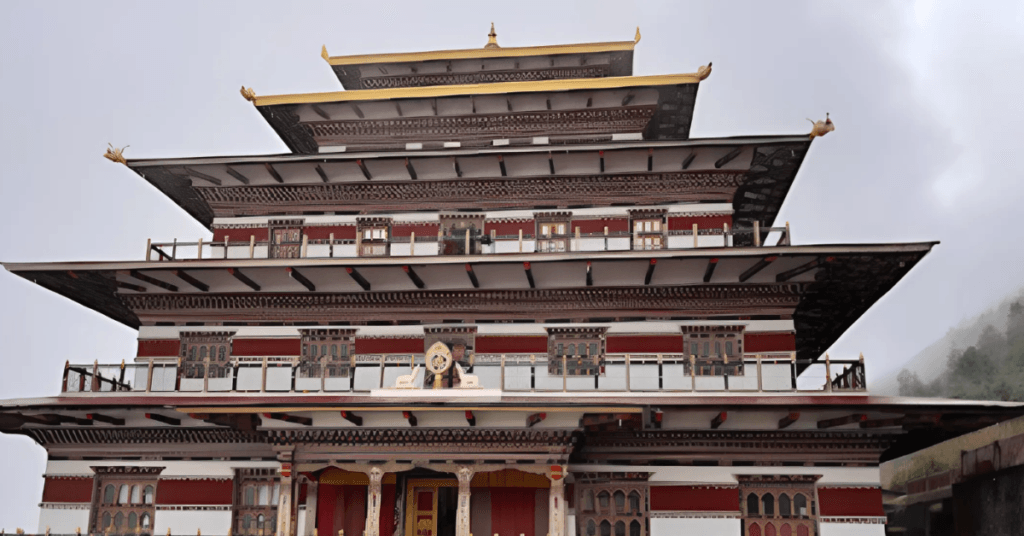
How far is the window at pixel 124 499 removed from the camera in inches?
862

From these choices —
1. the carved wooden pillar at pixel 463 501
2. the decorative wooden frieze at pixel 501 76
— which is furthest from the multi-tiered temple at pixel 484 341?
the decorative wooden frieze at pixel 501 76

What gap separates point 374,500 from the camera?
1930cm

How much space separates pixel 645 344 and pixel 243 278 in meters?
10.4

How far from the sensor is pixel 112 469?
72.8 feet

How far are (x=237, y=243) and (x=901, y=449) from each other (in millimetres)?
18282

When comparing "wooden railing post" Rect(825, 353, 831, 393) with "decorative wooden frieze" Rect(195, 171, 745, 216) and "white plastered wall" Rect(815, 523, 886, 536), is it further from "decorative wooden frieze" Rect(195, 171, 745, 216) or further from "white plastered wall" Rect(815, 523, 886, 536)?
"decorative wooden frieze" Rect(195, 171, 745, 216)

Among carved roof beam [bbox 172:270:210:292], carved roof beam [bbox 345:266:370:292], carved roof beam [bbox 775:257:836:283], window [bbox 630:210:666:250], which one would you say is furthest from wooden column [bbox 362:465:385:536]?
carved roof beam [bbox 775:257:836:283]

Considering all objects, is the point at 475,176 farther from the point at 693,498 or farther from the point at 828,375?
the point at 828,375

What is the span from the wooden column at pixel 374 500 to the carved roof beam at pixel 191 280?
24.8 feet

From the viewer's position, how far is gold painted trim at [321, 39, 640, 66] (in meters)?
27.1

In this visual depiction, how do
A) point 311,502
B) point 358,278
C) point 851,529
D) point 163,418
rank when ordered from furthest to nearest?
point 358,278 → point 163,418 → point 311,502 → point 851,529

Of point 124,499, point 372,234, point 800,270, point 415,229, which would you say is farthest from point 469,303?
point 124,499

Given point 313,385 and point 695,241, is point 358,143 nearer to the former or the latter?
point 313,385

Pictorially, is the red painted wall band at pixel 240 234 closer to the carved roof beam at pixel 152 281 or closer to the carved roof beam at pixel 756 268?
the carved roof beam at pixel 152 281
